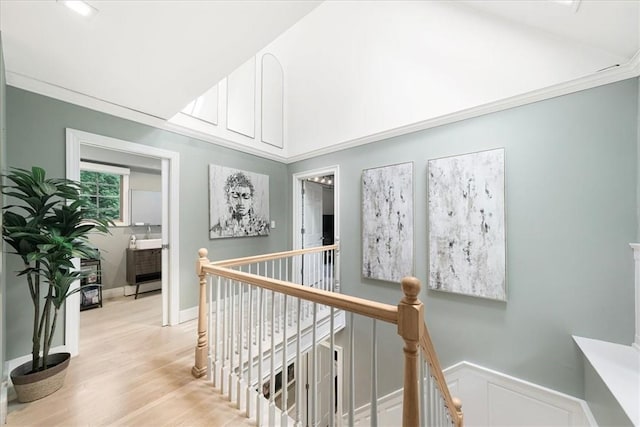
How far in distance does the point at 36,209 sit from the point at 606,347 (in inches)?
176

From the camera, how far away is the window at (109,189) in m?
4.11

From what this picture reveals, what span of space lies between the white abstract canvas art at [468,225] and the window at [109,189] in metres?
5.02

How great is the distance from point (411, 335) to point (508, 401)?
8.28 ft

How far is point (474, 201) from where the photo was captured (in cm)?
255

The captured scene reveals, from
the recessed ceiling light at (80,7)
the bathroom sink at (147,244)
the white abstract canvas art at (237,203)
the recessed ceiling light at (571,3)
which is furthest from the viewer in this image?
the bathroom sink at (147,244)

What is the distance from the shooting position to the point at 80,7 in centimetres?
138

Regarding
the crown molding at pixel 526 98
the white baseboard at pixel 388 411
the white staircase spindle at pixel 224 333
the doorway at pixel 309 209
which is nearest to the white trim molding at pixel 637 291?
the crown molding at pixel 526 98

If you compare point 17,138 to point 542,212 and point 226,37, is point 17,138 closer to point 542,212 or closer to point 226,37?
point 226,37

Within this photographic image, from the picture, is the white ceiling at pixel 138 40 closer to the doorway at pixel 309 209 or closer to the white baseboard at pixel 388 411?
the doorway at pixel 309 209

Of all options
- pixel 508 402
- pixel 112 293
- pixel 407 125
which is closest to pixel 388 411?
pixel 508 402

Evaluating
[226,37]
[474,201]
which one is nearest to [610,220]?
[474,201]

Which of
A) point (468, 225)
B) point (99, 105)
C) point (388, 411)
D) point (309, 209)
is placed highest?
point (99, 105)

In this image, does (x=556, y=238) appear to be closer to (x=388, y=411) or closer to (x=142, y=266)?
(x=388, y=411)

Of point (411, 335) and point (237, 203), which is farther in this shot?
point (237, 203)
